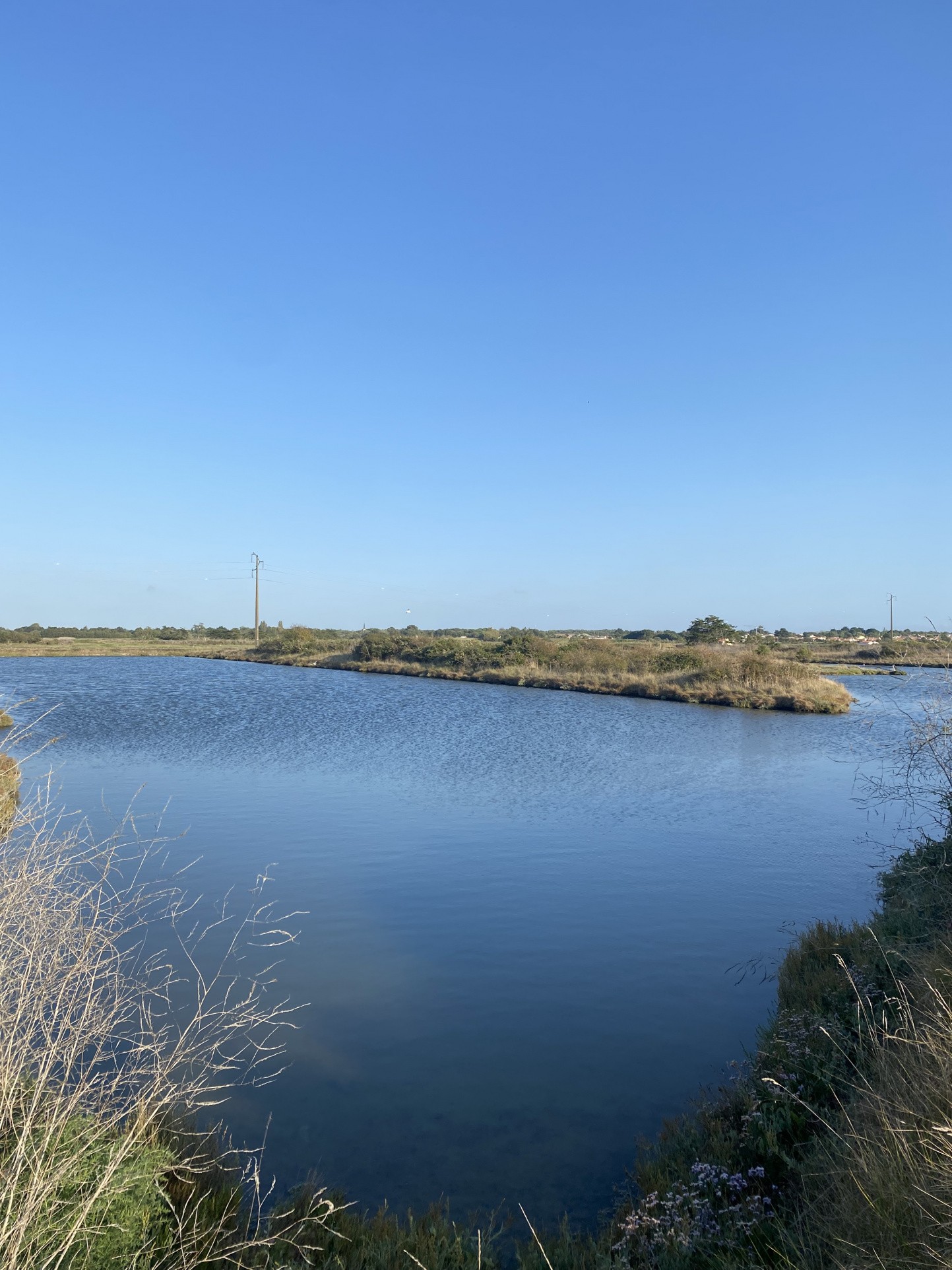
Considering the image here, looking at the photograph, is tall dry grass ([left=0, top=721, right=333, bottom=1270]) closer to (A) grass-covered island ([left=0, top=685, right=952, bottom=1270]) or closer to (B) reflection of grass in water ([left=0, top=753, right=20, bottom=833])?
(A) grass-covered island ([left=0, top=685, right=952, bottom=1270])

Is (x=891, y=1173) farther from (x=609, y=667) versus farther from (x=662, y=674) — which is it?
(x=609, y=667)

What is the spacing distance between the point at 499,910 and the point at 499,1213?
5482 mm

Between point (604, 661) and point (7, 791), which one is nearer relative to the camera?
point (7, 791)

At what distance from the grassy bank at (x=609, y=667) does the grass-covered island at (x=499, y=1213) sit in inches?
1315

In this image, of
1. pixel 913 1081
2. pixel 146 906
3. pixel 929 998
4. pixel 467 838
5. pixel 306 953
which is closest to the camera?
pixel 913 1081

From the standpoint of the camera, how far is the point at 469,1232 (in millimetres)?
4562

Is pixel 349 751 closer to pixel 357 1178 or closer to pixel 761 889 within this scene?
pixel 761 889

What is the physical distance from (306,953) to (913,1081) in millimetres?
6543

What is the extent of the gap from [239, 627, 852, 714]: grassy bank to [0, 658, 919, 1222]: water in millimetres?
12812

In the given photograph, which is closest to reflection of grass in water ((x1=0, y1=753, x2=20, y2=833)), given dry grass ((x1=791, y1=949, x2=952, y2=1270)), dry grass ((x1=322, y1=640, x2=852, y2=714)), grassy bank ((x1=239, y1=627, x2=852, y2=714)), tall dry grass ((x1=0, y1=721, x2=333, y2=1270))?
tall dry grass ((x1=0, y1=721, x2=333, y2=1270))

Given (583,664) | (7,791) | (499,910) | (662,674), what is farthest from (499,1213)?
(583,664)

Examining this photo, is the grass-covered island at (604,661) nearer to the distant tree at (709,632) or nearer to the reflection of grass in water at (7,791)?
the distant tree at (709,632)

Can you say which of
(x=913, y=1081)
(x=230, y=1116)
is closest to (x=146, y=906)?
(x=230, y=1116)

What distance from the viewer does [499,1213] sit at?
4.96 metres
